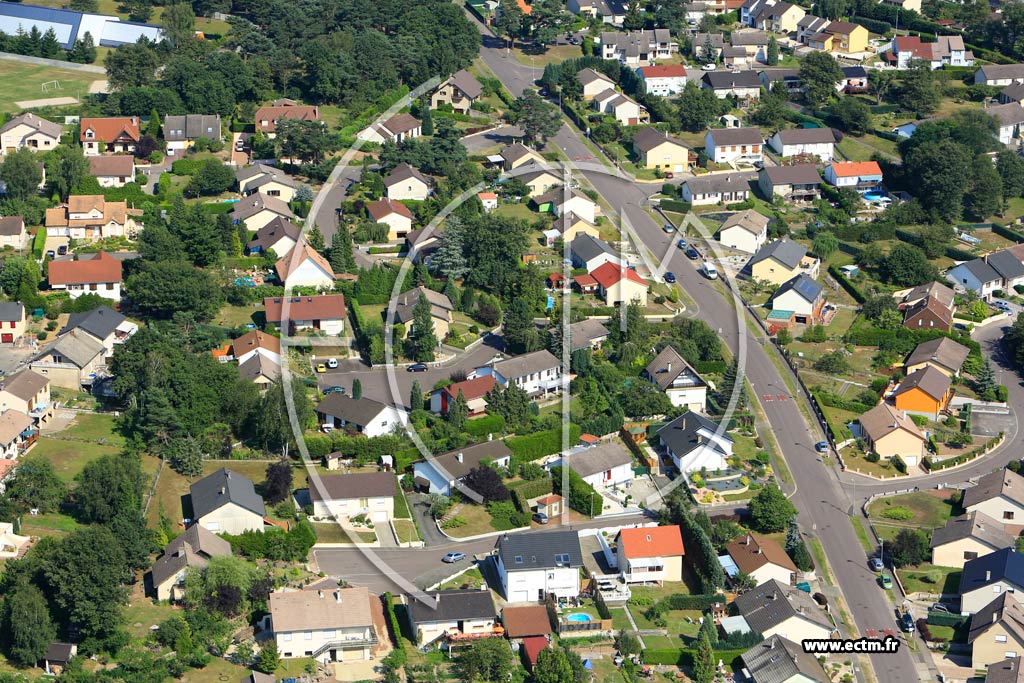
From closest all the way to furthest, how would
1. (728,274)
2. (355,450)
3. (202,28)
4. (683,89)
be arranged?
(355,450), (728,274), (683,89), (202,28)

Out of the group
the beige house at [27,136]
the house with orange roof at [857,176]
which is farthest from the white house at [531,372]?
the beige house at [27,136]

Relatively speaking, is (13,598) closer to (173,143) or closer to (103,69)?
(173,143)

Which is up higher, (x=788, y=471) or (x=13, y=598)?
(x=13, y=598)

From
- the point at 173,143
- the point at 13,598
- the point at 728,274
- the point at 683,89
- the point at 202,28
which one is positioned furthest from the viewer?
the point at 202,28

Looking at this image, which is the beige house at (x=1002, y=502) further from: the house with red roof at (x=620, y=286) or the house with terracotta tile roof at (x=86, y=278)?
the house with terracotta tile roof at (x=86, y=278)

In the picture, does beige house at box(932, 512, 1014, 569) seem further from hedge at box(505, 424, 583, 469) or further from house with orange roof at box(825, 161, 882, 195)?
house with orange roof at box(825, 161, 882, 195)

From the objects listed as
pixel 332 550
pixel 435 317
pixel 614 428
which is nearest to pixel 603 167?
pixel 435 317

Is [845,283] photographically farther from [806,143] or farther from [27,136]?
[27,136]
